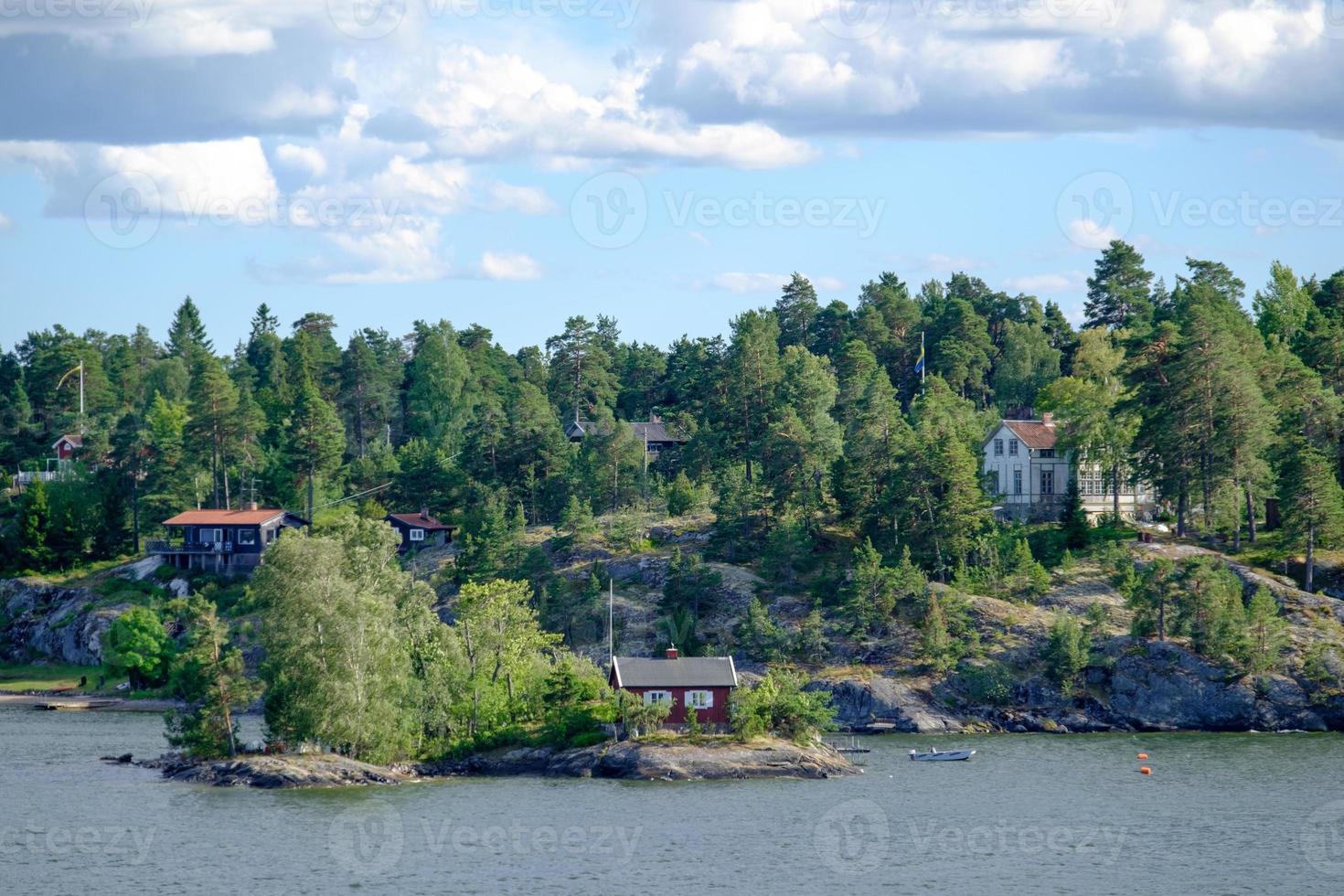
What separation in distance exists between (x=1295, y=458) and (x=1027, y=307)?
57.4 metres

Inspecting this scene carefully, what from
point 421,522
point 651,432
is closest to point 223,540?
point 421,522

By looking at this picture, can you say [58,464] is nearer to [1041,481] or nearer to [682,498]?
[682,498]

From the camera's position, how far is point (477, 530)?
106 meters

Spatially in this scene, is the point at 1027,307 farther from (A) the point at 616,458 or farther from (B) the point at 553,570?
(B) the point at 553,570

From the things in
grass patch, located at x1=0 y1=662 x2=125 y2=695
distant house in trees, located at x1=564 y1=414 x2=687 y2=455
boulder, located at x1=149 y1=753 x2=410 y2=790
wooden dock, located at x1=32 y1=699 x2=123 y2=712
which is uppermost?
distant house in trees, located at x1=564 y1=414 x2=687 y2=455

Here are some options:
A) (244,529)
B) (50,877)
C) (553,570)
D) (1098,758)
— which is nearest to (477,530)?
(553,570)

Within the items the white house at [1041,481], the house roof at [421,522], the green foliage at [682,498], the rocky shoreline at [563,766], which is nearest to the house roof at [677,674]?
the rocky shoreline at [563,766]

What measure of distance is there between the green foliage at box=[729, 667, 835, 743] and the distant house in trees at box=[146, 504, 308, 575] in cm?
5397

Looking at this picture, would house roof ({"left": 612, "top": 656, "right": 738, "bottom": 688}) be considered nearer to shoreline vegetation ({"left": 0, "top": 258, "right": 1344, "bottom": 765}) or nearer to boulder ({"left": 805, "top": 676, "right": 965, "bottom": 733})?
shoreline vegetation ({"left": 0, "top": 258, "right": 1344, "bottom": 765})

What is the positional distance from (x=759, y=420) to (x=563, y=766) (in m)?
51.3

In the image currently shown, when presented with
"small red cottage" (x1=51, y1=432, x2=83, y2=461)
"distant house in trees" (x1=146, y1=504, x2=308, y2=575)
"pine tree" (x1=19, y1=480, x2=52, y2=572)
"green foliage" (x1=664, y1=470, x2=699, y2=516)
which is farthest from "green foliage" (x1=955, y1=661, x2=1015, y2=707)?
"small red cottage" (x1=51, y1=432, x2=83, y2=461)

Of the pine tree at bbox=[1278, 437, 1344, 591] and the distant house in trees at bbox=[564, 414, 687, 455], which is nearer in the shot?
the pine tree at bbox=[1278, 437, 1344, 591]

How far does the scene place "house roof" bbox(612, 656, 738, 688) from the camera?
236 ft

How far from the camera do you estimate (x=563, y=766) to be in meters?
69.8
